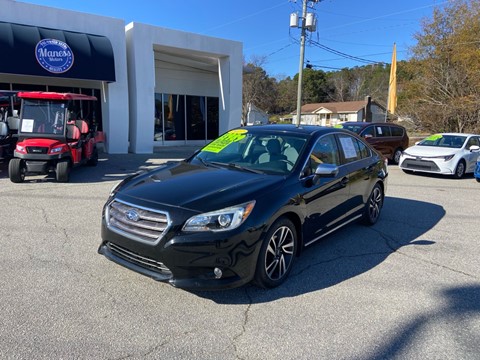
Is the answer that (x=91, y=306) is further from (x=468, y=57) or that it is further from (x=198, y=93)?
(x=468, y=57)

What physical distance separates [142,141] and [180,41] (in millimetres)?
4526

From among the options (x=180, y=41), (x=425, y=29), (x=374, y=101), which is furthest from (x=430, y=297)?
(x=374, y=101)

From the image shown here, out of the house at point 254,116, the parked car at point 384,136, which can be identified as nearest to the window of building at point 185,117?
the parked car at point 384,136

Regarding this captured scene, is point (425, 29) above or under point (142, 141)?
above

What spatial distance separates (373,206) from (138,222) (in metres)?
4.02

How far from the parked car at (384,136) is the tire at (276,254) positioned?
33.3ft

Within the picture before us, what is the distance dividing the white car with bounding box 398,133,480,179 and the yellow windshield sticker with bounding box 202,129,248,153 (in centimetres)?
863

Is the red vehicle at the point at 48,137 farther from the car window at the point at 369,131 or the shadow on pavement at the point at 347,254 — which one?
the car window at the point at 369,131

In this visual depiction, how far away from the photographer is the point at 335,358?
2670 millimetres

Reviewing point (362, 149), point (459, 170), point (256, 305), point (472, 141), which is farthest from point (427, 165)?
point (256, 305)

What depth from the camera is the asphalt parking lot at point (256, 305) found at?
276 centimetres

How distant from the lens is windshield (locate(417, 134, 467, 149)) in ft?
40.1

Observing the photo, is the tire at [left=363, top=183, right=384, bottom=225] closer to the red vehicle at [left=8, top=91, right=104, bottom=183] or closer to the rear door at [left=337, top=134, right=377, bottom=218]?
the rear door at [left=337, top=134, right=377, bottom=218]

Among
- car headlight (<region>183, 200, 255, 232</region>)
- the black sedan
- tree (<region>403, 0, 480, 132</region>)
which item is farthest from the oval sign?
tree (<region>403, 0, 480, 132</region>)
